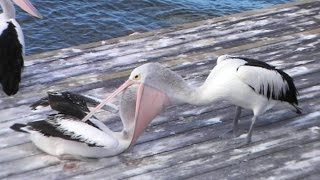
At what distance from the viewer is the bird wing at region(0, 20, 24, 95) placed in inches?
184

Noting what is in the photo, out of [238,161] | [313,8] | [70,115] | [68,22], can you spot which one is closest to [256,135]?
[238,161]

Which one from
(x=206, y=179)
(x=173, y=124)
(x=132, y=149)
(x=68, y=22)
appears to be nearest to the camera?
(x=206, y=179)

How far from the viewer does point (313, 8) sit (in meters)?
6.20

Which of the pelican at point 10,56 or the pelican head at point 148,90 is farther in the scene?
the pelican at point 10,56

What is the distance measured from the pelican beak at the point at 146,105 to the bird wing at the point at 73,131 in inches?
5.9

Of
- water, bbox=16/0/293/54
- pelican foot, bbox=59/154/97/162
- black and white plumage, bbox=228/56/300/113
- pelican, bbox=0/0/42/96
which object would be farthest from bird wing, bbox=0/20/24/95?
water, bbox=16/0/293/54

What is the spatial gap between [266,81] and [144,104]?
2.25ft

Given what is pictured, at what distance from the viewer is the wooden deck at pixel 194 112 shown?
3801 millimetres

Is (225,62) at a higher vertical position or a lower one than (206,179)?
higher

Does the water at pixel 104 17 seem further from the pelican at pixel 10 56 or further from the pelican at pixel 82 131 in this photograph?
the pelican at pixel 82 131

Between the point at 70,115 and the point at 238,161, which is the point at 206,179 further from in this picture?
the point at 70,115

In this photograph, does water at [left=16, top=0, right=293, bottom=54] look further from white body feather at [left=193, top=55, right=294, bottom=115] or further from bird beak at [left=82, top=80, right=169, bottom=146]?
white body feather at [left=193, top=55, right=294, bottom=115]

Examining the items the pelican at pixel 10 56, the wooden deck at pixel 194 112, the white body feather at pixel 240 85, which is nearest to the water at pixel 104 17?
the wooden deck at pixel 194 112

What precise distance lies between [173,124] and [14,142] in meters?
0.94
